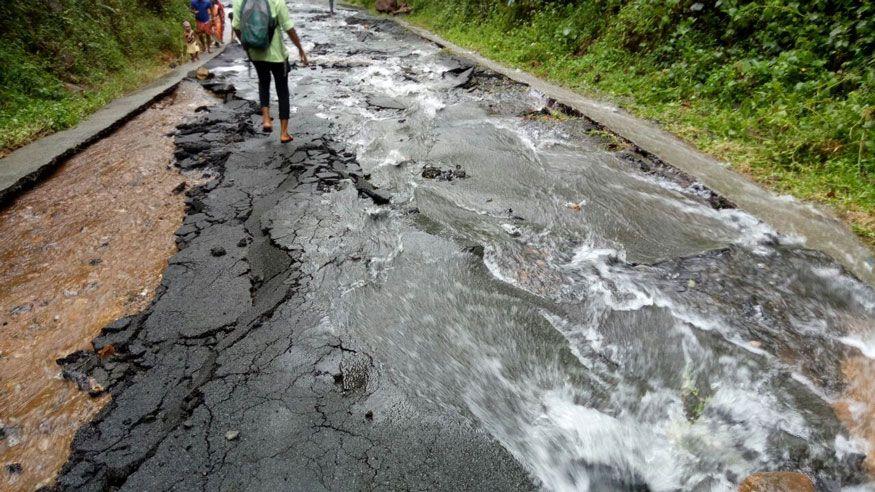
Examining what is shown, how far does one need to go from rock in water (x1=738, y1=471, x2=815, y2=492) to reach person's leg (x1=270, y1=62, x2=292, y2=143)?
5777 mm

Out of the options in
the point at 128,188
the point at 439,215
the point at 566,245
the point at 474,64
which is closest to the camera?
the point at 566,245

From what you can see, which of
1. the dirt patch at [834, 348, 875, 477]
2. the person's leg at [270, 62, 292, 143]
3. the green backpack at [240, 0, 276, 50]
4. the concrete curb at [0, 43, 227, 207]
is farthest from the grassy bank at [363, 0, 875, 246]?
the concrete curb at [0, 43, 227, 207]

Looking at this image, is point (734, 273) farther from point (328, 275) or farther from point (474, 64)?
point (474, 64)

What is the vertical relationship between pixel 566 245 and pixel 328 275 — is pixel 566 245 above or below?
above

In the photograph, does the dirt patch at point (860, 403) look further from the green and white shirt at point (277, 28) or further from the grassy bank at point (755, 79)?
the green and white shirt at point (277, 28)

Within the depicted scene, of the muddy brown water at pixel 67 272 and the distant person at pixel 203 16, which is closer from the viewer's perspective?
the muddy brown water at pixel 67 272

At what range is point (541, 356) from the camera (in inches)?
114

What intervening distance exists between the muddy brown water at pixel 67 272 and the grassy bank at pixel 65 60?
1314 millimetres

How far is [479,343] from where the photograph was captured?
9.77 feet

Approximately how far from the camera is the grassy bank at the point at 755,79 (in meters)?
4.39

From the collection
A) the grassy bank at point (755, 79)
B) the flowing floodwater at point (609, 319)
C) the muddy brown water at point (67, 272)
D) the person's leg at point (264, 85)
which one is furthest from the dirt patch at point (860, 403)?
the person's leg at point (264, 85)

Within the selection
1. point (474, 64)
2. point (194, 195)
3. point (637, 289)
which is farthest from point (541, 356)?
point (474, 64)

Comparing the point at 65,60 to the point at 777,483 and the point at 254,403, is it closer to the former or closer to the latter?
the point at 254,403

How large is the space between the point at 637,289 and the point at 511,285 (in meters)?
1.00
